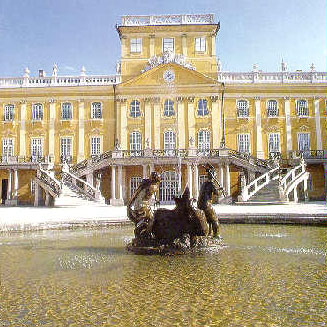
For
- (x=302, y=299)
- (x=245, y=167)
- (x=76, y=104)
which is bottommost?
(x=302, y=299)

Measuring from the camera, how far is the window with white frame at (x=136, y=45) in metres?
38.8

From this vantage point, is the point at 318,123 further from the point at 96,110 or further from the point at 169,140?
the point at 96,110

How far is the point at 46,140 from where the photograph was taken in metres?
37.6

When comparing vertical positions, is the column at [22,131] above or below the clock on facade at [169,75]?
below

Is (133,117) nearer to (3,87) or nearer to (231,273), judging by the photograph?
(3,87)

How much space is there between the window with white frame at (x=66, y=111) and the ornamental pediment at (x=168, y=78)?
18.7 feet

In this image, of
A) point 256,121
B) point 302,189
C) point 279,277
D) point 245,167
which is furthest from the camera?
point 256,121

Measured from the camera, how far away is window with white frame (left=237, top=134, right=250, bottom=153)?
122 feet

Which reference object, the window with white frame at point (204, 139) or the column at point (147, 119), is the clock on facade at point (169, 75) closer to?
the column at point (147, 119)

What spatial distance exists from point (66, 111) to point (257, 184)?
2005 centimetres

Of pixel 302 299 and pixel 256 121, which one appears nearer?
pixel 302 299

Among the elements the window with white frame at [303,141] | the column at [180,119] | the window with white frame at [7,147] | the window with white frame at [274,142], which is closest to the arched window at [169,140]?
the column at [180,119]

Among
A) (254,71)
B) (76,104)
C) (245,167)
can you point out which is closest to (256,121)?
(254,71)

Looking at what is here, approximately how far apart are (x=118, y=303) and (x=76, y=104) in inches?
1362
